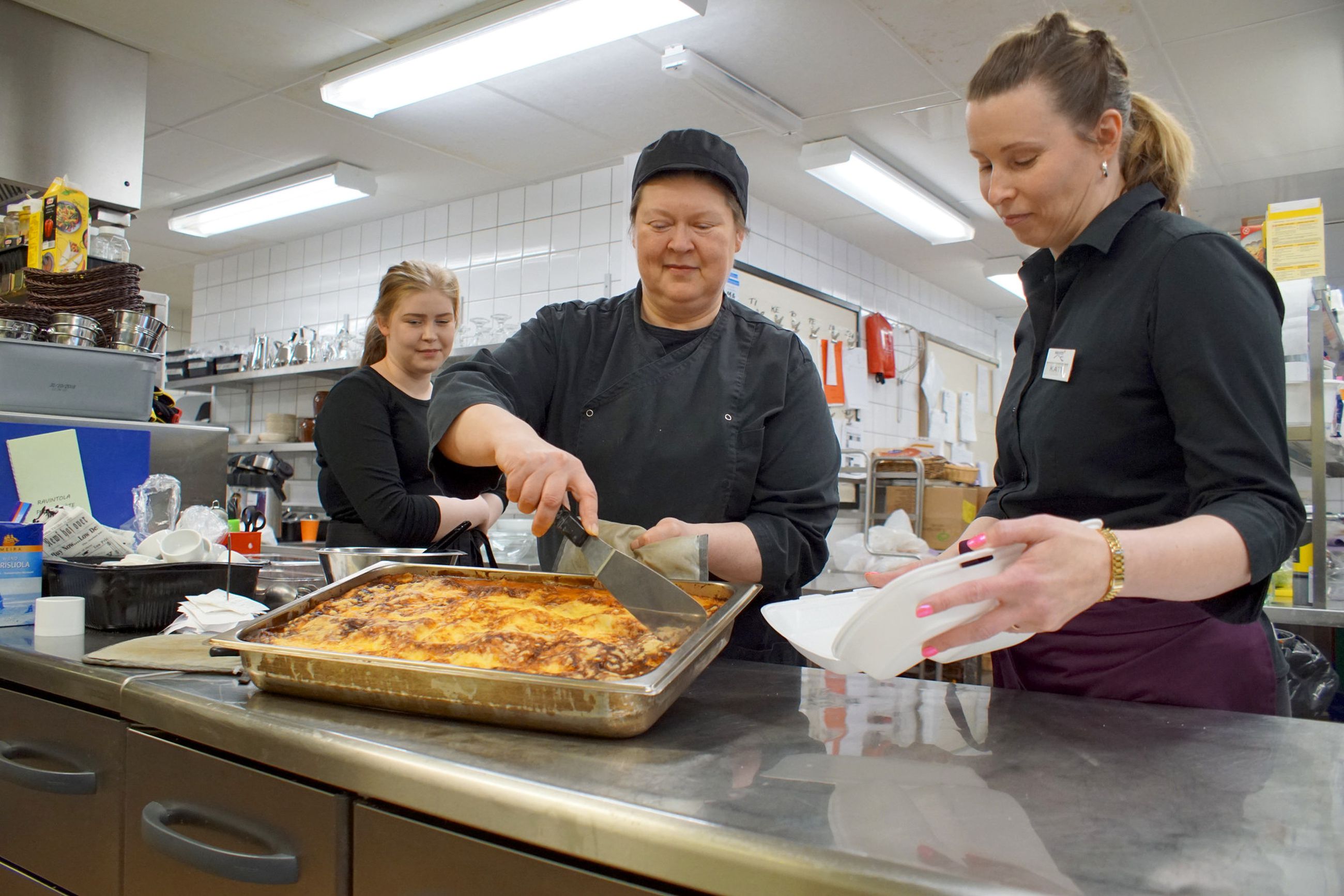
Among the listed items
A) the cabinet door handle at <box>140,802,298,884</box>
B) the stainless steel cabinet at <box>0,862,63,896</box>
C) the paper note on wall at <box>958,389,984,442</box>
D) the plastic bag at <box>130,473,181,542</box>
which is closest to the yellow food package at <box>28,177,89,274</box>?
the plastic bag at <box>130,473,181,542</box>

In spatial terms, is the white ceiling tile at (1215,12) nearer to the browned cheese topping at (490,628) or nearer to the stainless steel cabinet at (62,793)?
the browned cheese topping at (490,628)

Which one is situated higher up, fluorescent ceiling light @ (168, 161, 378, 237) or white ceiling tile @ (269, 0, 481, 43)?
white ceiling tile @ (269, 0, 481, 43)

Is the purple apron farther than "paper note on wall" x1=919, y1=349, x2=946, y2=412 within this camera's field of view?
No

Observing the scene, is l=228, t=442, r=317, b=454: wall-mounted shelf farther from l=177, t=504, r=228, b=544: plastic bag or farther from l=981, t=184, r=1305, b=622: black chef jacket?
l=981, t=184, r=1305, b=622: black chef jacket

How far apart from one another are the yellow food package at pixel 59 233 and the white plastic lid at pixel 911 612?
8.65 ft

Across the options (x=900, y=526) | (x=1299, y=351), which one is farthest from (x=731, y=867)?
(x=900, y=526)

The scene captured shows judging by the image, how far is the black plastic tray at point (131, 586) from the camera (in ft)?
5.23

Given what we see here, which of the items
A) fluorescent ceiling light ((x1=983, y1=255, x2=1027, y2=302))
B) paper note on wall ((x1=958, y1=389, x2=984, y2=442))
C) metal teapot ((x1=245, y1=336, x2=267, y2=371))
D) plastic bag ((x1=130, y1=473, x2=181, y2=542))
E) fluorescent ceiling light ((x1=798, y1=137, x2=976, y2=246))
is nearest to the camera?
plastic bag ((x1=130, y1=473, x2=181, y2=542))

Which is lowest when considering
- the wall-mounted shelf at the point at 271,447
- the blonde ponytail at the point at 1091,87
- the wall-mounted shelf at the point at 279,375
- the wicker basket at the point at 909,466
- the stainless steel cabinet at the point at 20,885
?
the stainless steel cabinet at the point at 20,885

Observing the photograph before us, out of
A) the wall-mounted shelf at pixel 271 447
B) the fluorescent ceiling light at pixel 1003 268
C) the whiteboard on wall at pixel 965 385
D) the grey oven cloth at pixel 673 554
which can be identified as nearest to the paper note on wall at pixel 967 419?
the whiteboard on wall at pixel 965 385

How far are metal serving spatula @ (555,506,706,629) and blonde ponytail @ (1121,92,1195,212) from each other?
0.88m

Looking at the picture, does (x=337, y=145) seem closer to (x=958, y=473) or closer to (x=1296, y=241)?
(x=958, y=473)

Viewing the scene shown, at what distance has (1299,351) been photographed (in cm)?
271

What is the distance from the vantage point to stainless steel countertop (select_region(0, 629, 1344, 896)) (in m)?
0.63
